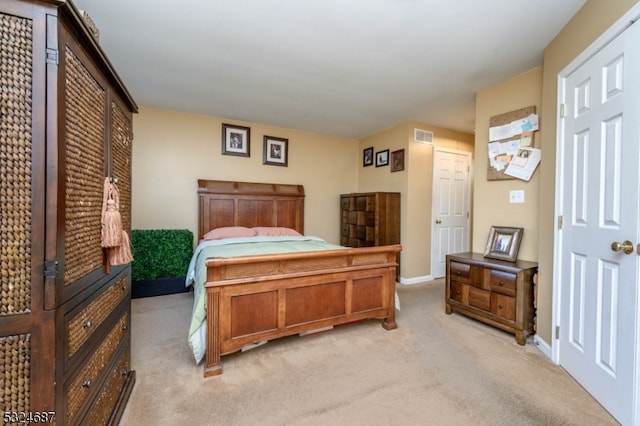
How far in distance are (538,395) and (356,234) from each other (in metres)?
3.13

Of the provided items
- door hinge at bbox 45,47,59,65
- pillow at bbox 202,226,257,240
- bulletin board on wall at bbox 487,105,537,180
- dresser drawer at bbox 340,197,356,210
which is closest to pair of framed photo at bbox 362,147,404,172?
dresser drawer at bbox 340,197,356,210

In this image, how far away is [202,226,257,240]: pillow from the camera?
12.1ft

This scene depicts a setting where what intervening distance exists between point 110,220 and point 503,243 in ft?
10.4

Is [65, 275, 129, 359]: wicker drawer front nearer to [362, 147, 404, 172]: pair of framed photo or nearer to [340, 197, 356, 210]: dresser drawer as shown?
[340, 197, 356, 210]: dresser drawer

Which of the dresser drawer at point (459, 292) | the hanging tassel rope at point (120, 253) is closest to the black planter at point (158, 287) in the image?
the hanging tassel rope at point (120, 253)

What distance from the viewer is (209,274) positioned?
72.9 inches

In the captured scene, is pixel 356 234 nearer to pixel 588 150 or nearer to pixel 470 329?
pixel 470 329

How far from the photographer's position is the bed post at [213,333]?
1.86 m

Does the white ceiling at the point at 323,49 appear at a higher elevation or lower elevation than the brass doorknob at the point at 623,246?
higher

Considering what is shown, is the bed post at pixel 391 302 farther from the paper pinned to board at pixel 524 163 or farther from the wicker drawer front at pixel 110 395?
the wicker drawer front at pixel 110 395

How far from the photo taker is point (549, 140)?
2225 mm

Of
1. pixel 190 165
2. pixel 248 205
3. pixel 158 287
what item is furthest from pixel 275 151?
pixel 158 287

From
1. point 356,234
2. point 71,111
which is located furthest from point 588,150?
point 356,234

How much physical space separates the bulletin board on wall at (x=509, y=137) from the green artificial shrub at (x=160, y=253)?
149 inches
